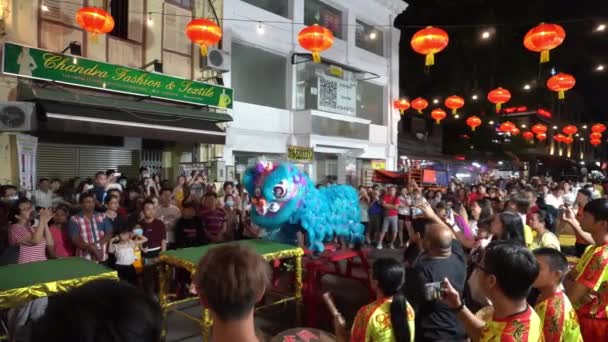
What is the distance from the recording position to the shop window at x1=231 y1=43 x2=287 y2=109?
12805mm

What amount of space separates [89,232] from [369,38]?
13801 millimetres

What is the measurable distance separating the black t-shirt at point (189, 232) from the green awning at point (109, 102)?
4112 millimetres

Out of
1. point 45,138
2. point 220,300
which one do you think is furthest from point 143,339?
point 45,138

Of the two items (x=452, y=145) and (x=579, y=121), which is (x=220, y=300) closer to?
(x=452, y=145)

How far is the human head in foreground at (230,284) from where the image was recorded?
1.38 meters

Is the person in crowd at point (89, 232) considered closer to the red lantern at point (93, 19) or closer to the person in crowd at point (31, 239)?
the person in crowd at point (31, 239)

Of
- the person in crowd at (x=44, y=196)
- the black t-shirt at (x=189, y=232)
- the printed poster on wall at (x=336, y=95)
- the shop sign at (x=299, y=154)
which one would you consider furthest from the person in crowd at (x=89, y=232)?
the printed poster on wall at (x=336, y=95)

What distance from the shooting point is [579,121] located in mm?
35500

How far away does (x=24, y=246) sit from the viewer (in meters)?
3.98

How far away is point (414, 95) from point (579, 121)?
24.2m

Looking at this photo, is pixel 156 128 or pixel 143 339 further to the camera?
pixel 156 128

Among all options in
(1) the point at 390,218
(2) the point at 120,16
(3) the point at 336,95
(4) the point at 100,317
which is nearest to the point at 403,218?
(1) the point at 390,218

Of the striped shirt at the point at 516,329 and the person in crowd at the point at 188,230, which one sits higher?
the striped shirt at the point at 516,329

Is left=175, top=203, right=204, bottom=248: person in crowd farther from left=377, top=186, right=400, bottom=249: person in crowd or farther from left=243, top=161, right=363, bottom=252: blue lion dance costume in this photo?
left=377, top=186, right=400, bottom=249: person in crowd
